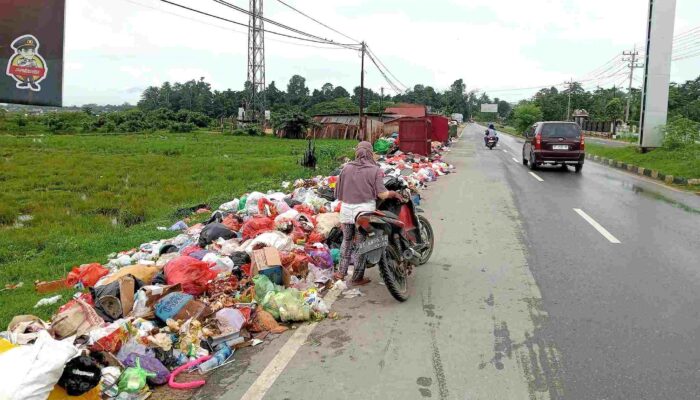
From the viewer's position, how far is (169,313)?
477 cm

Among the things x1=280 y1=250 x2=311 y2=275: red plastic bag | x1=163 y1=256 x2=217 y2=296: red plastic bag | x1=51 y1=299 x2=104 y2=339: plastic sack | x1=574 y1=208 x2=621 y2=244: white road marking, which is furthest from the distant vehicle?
x1=51 y1=299 x2=104 y2=339: plastic sack

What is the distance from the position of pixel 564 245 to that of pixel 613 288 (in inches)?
76.9

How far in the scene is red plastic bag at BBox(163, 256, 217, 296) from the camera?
5441 mm

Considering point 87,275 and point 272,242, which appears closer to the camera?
point 87,275

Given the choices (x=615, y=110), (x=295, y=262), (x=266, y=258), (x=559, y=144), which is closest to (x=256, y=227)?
(x=295, y=262)

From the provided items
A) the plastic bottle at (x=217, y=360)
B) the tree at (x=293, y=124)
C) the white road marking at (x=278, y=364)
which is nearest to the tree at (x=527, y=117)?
the tree at (x=293, y=124)

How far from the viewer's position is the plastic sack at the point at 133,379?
3.66 m

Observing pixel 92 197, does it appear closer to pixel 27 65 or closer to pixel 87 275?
pixel 27 65

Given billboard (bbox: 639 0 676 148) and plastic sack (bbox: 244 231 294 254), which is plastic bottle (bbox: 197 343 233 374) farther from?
billboard (bbox: 639 0 676 148)

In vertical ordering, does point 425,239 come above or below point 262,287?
above

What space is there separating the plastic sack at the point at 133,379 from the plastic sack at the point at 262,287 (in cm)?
153

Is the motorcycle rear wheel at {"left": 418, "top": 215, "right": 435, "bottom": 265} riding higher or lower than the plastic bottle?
higher

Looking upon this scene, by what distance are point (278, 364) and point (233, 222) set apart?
189 inches

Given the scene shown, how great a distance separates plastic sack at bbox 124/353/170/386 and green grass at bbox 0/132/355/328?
2097 millimetres
